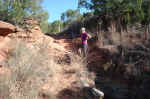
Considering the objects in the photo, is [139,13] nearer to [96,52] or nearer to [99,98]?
[96,52]

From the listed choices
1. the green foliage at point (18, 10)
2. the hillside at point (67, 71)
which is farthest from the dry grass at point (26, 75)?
the green foliage at point (18, 10)

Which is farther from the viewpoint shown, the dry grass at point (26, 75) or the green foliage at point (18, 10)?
the green foliage at point (18, 10)

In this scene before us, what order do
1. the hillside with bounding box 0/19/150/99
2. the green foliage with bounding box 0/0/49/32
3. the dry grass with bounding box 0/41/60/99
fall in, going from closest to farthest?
the dry grass with bounding box 0/41/60/99 → the hillside with bounding box 0/19/150/99 → the green foliage with bounding box 0/0/49/32

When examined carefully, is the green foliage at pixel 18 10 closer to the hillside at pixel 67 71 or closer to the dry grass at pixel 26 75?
the hillside at pixel 67 71

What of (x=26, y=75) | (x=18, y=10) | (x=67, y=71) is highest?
(x=18, y=10)

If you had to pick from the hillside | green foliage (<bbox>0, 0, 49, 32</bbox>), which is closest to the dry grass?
the hillside

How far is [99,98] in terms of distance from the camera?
5.26m

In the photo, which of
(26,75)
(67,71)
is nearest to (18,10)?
(67,71)

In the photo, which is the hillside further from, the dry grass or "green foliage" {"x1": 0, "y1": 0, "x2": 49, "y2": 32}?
"green foliage" {"x1": 0, "y1": 0, "x2": 49, "y2": 32}

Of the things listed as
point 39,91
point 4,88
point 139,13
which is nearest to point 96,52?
point 139,13

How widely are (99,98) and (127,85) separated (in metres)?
1.60

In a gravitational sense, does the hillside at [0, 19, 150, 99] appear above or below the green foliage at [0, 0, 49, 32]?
below

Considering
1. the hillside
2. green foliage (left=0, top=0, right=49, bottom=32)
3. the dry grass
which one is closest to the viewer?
the dry grass

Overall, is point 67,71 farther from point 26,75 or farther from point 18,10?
point 18,10
